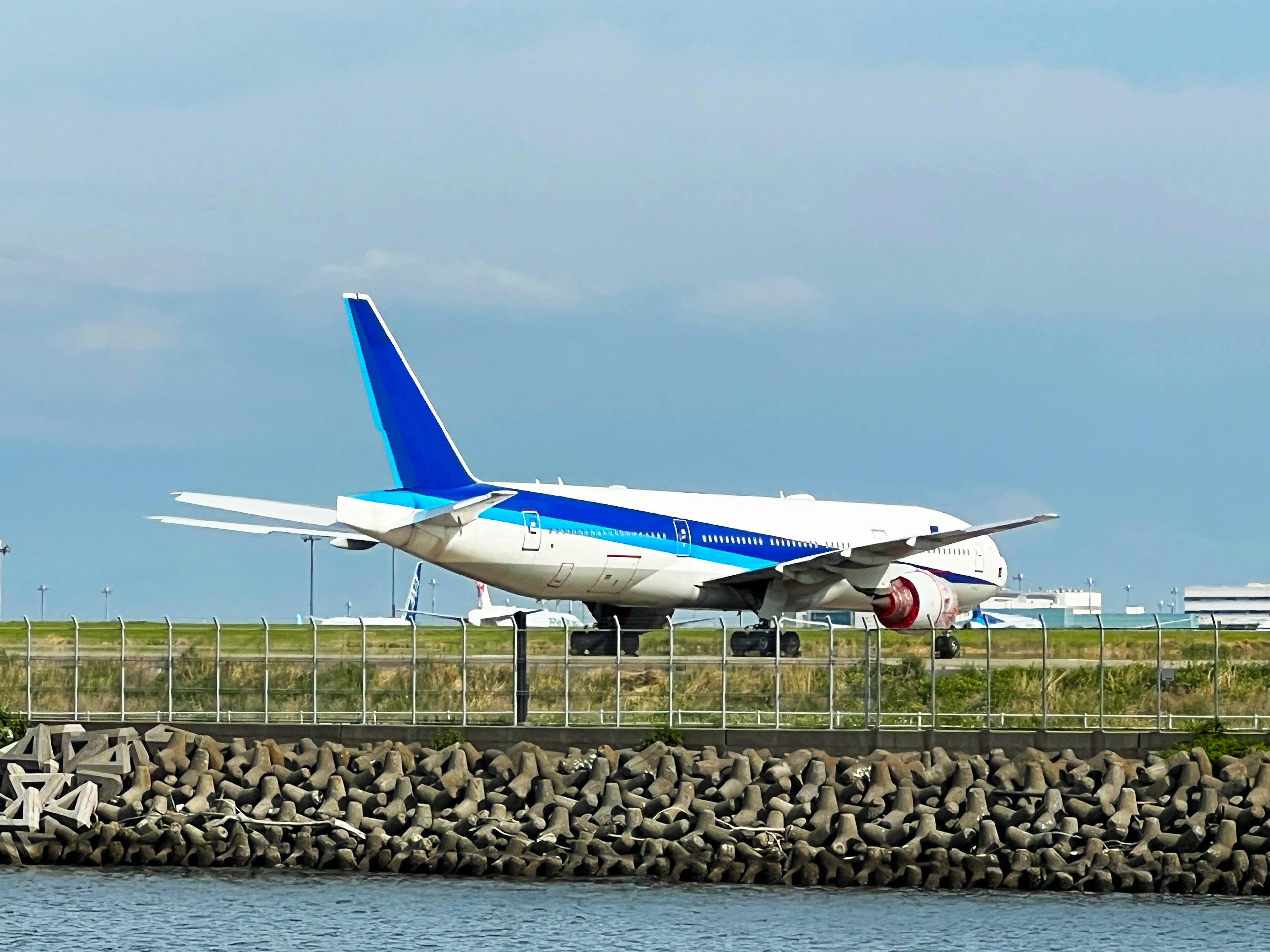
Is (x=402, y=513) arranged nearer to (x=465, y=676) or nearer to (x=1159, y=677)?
(x=465, y=676)

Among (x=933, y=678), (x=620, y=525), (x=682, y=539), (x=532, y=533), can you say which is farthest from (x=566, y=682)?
(x=682, y=539)

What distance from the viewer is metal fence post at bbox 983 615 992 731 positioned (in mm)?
36906

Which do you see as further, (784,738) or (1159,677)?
(1159,677)

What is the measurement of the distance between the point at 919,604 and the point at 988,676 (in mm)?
15306

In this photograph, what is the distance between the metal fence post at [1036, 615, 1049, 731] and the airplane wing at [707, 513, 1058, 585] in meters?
14.2

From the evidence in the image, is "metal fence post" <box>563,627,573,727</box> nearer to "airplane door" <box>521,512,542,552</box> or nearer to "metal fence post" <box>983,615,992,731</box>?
"metal fence post" <box>983,615,992,731</box>

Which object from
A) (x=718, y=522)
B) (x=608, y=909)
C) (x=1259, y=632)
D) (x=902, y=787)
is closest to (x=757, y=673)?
(x=902, y=787)

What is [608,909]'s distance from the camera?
30109 mm

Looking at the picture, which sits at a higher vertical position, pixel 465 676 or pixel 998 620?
pixel 998 620

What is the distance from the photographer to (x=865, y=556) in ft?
173

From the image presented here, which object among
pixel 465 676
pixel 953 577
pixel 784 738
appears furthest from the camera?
pixel 953 577

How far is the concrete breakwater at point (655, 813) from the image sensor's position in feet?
104

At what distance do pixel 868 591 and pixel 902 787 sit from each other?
71.2 ft

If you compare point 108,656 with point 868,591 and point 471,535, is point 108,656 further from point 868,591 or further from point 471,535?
point 868,591
